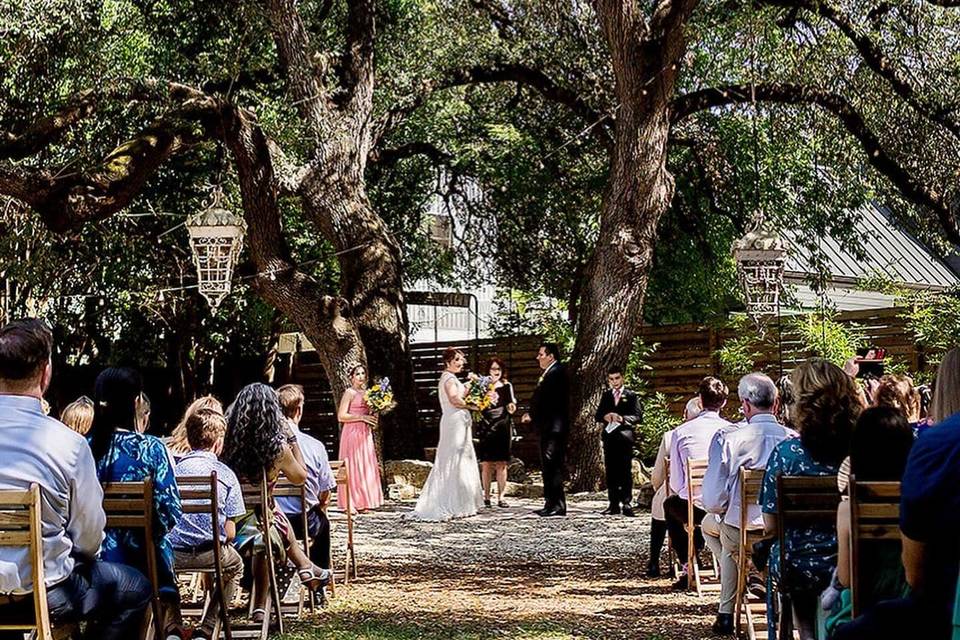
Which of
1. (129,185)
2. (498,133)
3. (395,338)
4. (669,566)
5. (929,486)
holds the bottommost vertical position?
(669,566)

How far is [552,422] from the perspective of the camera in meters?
15.6

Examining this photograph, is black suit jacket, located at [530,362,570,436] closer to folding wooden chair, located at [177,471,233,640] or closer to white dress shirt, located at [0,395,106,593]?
folding wooden chair, located at [177,471,233,640]

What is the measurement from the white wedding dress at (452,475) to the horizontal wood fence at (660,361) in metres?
4.30

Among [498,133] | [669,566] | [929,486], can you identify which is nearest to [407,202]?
[498,133]

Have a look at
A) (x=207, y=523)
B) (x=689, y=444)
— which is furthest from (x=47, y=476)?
(x=689, y=444)

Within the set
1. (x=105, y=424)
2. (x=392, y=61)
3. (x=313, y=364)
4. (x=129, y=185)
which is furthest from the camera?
(x=313, y=364)

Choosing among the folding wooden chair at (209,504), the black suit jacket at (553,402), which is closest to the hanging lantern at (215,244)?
the black suit jacket at (553,402)

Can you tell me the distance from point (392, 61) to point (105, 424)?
14737 mm

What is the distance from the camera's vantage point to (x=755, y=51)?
61.6ft

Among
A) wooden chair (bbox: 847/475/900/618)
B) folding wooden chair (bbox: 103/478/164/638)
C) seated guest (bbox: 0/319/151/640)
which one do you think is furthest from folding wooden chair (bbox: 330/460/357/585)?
wooden chair (bbox: 847/475/900/618)

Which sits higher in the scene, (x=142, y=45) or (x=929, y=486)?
(x=142, y=45)

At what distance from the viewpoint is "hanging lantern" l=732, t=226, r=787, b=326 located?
1478 cm

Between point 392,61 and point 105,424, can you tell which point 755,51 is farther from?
point 105,424

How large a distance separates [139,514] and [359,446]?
10.6m
